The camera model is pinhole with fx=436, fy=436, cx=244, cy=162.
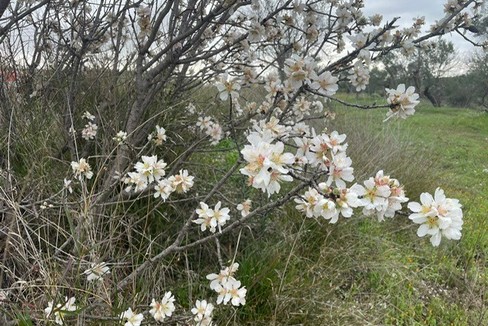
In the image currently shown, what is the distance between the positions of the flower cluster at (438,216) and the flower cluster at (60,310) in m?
1.00

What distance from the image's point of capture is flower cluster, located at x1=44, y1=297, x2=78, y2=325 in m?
1.27

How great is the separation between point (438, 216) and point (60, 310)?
1053 millimetres

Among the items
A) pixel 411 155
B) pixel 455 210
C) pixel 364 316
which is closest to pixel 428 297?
pixel 364 316

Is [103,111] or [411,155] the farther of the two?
[411,155]

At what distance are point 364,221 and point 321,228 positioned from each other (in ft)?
1.93

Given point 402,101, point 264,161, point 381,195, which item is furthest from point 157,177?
point 402,101

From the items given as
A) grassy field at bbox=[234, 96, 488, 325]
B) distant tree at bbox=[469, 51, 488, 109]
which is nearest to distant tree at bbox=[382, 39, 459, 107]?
distant tree at bbox=[469, 51, 488, 109]

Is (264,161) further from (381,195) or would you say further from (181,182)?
(181,182)

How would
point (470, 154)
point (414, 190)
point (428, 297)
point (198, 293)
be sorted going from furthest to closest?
point (470, 154) < point (414, 190) < point (428, 297) < point (198, 293)

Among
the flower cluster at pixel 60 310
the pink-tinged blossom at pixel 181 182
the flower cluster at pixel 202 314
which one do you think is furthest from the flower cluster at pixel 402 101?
the flower cluster at pixel 60 310

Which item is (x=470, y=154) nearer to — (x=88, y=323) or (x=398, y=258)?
(x=398, y=258)

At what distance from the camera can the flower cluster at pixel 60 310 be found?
4.17 ft

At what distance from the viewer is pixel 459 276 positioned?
9.16 feet

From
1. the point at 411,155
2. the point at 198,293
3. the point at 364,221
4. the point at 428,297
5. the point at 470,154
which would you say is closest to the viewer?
the point at 198,293
